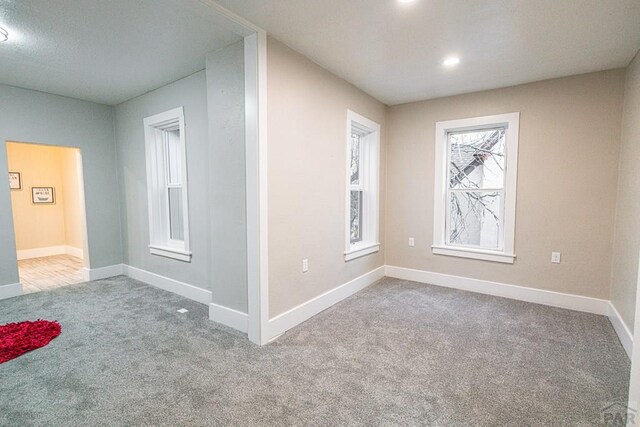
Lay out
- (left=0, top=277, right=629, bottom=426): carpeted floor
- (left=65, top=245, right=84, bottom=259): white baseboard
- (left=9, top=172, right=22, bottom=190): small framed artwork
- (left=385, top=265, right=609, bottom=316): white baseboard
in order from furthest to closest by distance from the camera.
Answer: (left=65, top=245, right=84, bottom=259): white baseboard
(left=9, top=172, right=22, bottom=190): small framed artwork
(left=385, top=265, right=609, bottom=316): white baseboard
(left=0, top=277, right=629, bottom=426): carpeted floor

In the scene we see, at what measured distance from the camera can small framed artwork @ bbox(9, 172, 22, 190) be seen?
5.52 metres

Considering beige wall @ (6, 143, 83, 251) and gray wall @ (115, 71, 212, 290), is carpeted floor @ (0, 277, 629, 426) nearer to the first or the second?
gray wall @ (115, 71, 212, 290)

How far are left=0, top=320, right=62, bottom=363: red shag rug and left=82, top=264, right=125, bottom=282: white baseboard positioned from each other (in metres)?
1.56

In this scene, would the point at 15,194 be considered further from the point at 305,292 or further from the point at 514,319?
the point at 514,319

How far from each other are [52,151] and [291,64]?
6324 millimetres

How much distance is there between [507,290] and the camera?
11.6ft

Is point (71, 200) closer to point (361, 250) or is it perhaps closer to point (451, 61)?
point (361, 250)

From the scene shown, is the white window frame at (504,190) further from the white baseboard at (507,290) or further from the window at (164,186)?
the window at (164,186)

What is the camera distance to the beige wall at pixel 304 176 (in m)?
2.49

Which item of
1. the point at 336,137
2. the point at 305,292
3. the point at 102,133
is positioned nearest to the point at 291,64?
the point at 336,137

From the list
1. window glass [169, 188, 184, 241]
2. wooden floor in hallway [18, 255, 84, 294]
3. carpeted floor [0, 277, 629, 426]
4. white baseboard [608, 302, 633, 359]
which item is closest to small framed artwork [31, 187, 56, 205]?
wooden floor in hallway [18, 255, 84, 294]

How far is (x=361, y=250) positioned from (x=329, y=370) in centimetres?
190

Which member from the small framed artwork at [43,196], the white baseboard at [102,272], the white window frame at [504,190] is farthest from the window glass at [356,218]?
the small framed artwork at [43,196]

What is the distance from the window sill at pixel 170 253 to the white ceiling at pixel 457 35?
2.60 meters
